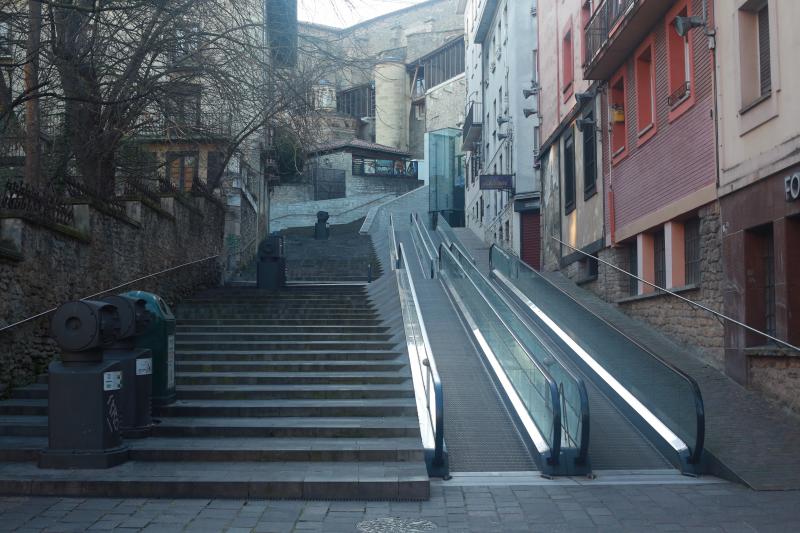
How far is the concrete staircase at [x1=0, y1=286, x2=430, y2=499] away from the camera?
777 cm

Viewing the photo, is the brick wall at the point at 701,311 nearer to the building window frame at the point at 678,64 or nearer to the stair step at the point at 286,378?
the building window frame at the point at 678,64

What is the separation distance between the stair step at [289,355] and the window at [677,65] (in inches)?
249

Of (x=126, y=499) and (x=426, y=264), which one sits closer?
(x=126, y=499)

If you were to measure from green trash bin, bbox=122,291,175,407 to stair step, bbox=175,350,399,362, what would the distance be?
236 centimetres

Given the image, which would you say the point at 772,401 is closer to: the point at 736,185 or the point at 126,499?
the point at 736,185

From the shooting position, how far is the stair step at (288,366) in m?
12.1

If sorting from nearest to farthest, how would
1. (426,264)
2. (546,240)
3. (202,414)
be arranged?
(202,414) → (426,264) → (546,240)

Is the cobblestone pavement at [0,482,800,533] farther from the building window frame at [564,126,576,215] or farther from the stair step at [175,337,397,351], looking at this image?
the building window frame at [564,126,576,215]

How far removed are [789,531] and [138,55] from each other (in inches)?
413

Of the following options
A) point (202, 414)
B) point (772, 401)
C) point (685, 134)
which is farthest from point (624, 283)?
point (202, 414)

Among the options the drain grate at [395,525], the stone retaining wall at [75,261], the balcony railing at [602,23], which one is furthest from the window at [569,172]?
the drain grate at [395,525]

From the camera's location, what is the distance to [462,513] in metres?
7.26

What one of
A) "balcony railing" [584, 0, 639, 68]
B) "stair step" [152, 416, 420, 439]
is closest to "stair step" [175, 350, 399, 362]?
"stair step" [152, 416, 420, 439]

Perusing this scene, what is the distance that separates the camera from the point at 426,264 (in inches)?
907
